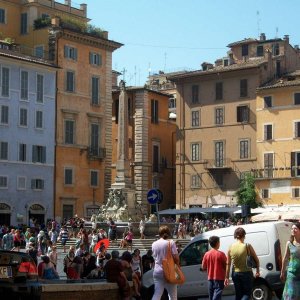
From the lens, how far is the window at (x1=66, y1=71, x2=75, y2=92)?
5819 centimetres

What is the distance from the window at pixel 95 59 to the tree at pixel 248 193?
45.1 feet

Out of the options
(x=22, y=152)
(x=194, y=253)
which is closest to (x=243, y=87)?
(x=22, y=152)

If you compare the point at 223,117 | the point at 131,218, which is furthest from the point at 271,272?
the point at 223,117

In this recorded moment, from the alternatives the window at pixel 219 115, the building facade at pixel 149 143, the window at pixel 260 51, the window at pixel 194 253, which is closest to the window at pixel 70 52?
the building facade at pixel 149 143

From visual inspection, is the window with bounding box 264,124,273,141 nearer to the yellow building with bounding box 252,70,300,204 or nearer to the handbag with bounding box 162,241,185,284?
the yellow building with bounding box 252,70,300,204

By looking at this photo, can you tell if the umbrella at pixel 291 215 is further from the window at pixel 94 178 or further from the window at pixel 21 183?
the window at pixel 94 178

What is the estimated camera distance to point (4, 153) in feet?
173

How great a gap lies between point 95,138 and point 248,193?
11767 mm

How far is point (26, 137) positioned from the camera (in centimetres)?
5441

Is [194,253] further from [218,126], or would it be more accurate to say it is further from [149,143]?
[149,143]

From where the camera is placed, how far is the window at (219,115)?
64.3m

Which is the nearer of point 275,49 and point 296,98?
point 296,98

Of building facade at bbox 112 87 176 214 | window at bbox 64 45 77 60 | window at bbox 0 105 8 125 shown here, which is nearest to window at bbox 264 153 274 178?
building facade at bbox 112 87 176 214

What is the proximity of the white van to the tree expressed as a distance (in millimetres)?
43317
